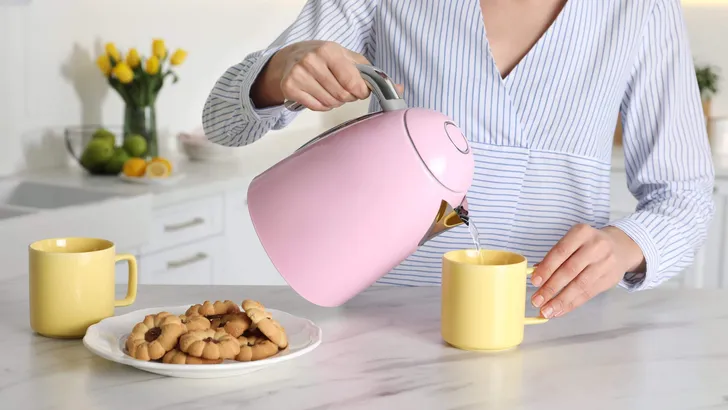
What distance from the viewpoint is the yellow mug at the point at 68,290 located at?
3.30ft

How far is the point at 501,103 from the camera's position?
135cm

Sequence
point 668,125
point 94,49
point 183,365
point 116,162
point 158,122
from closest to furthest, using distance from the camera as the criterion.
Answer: point 183,365 < point 668,125 < point 116,162 < point 94,49 < point 158,122

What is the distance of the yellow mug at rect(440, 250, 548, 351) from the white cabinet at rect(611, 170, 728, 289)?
2.35 metres

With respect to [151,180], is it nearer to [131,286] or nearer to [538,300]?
[131,286]

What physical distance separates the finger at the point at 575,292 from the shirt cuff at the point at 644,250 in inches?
4.7

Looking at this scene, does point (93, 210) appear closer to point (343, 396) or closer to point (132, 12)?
point (132, 12)

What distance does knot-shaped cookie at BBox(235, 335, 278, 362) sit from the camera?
0.90 metres

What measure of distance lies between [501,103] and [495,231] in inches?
7.3

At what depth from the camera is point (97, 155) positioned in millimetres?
2580

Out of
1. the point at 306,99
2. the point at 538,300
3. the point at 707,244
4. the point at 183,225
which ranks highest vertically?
the point at 306,99

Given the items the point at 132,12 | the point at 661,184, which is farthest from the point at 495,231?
the point at 132,12

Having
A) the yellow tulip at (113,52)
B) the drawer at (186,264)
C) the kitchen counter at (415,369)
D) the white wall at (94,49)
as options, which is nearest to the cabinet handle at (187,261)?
the drawer at (186,264)

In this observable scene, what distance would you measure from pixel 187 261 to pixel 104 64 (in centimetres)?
61

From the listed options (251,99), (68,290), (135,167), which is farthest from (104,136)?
(68,290)
